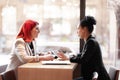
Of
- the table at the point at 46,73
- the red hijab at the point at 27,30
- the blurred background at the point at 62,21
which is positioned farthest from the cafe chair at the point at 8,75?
the blurred background at the point at 62,21

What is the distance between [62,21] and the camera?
372cm

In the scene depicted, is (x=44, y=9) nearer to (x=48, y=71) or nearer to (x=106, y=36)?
(x=106, y=36)

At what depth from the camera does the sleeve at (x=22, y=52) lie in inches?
103

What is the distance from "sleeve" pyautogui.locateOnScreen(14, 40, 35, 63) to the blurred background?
3.49 feet

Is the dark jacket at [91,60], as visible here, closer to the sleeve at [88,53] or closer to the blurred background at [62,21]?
the sleeve at [88,53]

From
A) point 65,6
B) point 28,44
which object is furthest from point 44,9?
point 28,44

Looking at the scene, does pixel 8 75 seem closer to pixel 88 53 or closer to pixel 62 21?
pixel 88 53

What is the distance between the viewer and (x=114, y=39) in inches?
142

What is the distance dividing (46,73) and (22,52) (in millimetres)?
527

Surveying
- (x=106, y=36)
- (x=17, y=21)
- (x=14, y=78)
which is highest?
(x=17, y=21)

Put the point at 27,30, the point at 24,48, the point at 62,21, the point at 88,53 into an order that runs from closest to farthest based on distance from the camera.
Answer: the point at 88,53 < the point at 24,48 < the point at 27,30 < the point at 62,21

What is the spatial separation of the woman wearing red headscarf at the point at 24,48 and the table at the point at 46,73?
34 centimetres

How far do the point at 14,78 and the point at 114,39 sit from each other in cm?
178

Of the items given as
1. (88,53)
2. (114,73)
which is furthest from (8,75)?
(114,73)
